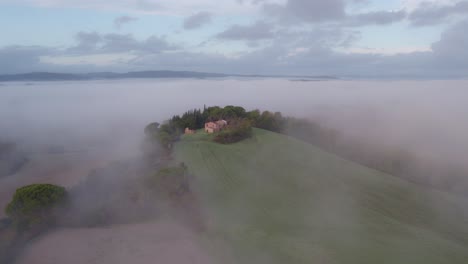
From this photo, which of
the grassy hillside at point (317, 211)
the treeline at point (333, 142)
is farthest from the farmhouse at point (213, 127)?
the grassy hillside at point (317, 211)

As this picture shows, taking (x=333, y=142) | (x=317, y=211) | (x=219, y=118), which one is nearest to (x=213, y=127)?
(x=219, y=118)

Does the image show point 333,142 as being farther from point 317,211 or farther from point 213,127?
point 317,211

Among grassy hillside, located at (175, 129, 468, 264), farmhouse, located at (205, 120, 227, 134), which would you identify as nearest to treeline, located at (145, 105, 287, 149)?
farmhouse, located at (205, 120, 227, 134)

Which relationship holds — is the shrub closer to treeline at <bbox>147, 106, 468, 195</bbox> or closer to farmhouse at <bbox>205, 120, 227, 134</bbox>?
treeline at <bbox>147, 106, 468, 195</bbox>

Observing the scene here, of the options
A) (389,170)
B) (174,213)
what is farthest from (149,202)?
(389,170)

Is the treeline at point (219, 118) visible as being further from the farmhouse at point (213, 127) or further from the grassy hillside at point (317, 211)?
the grassy hillside at point (317, 211)

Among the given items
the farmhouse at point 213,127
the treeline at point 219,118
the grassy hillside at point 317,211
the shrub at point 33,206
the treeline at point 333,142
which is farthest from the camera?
the farmhouse at point 213,127

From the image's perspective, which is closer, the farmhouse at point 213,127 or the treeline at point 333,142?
the treeline at point 333,142
